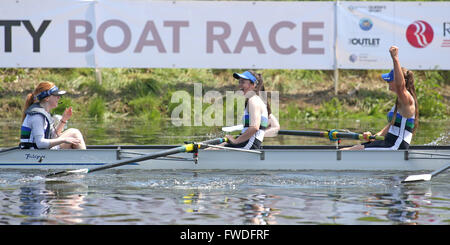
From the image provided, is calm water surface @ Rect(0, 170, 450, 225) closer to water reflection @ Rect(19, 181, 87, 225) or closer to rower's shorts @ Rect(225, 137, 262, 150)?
water reflection @ Rect(19, 181, 87, 225)

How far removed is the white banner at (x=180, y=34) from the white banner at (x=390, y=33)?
42 cm

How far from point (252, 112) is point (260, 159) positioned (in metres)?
0.73

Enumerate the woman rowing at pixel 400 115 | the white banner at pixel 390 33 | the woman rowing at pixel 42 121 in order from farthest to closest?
the white banner at pixel 390 33, the woman rowing at pixel 42 121, the woman rowing at pixel 400 115

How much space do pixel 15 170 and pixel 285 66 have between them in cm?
981

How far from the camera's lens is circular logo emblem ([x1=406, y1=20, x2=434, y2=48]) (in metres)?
20.5

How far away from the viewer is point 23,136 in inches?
477

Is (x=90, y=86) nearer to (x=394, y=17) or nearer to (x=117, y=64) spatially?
(x=117, y=64)

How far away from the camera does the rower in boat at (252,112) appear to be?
470 inches

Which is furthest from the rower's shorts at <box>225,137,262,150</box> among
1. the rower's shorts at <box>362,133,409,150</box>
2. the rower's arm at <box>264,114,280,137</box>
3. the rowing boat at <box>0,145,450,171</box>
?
the rower's shorts at <box>362,133,409,150</box>

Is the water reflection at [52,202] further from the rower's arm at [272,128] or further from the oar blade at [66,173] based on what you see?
the rower's arm at [272,128]

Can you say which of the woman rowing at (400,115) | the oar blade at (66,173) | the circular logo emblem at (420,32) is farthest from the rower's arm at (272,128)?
the circular logo emblem at (420,32)

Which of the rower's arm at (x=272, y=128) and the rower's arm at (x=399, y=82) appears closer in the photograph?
the rower's arm at (x=399, y=82)

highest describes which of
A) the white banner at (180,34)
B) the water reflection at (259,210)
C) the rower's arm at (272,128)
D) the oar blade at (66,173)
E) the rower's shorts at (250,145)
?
the white banner at (180,34)
